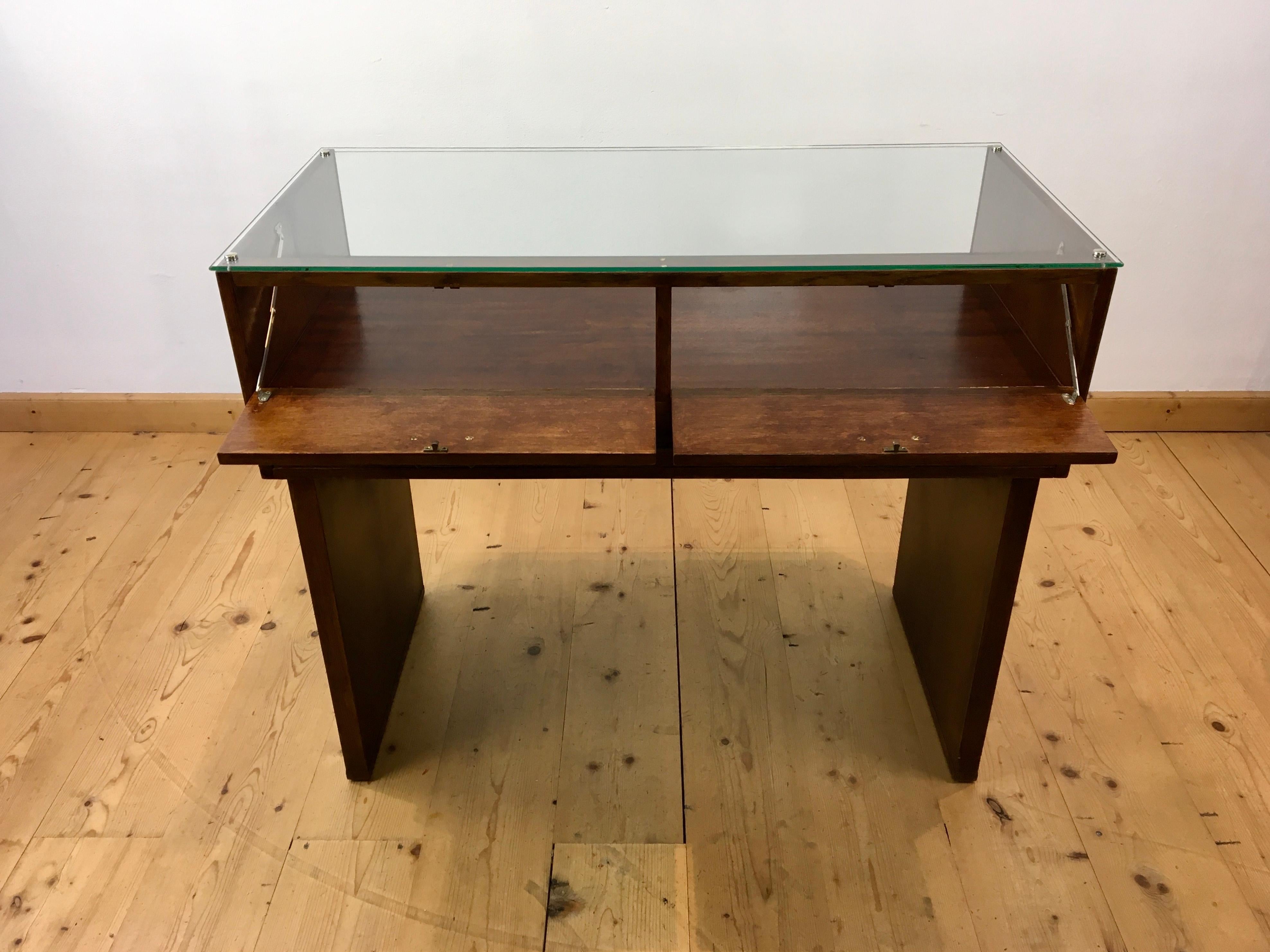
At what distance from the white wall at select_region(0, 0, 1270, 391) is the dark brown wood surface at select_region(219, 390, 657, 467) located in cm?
114

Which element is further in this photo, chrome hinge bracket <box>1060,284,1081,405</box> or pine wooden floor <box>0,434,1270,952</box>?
pine wooden floor <box>0,434,1270,952</box>

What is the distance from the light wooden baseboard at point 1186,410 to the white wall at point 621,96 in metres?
0.32

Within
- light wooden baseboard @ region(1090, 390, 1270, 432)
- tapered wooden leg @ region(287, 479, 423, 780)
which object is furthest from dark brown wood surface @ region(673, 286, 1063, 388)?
light wooden baseboard @ region(1090, 390, 1270, 432)

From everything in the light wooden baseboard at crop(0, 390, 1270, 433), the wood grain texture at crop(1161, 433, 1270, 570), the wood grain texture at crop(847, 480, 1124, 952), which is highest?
the light wooden baseboard at crop(0, 390, 1270, 433)

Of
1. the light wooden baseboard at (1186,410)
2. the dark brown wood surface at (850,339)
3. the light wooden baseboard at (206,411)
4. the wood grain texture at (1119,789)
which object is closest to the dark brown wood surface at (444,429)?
the dark brown wood surface at (850,339)

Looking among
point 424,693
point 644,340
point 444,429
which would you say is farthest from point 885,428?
point 424,693

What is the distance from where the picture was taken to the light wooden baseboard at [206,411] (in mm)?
2846

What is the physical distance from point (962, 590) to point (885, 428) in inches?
18.7

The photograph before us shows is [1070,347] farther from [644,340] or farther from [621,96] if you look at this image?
[621,96]

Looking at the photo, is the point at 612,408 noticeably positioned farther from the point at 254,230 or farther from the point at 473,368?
the point at 254,230

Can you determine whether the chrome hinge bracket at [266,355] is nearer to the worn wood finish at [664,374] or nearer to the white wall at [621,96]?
Answer: the worn wood finish at [664,374]

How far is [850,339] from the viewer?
1.68m

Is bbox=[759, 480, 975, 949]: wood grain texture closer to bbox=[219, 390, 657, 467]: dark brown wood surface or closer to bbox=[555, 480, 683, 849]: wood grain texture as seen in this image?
bbox=[555, 480, 683, 849]: wood grain texture

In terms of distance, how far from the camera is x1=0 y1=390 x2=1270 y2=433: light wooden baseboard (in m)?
2.85
